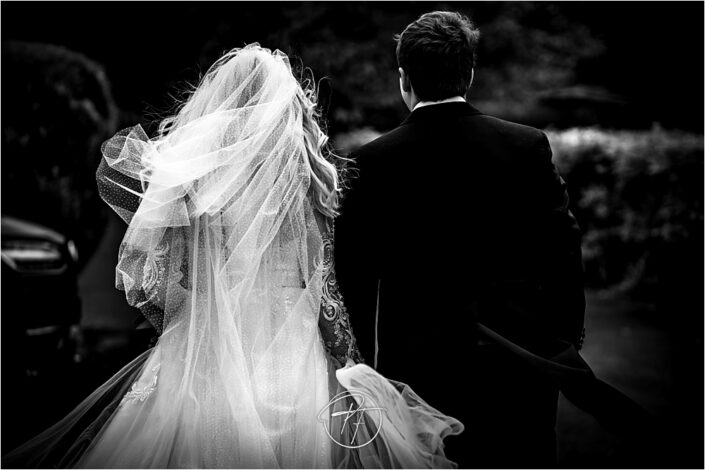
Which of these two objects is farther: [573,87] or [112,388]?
[573,87]

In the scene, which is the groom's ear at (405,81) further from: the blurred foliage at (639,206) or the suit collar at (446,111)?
the blurred foliage at (639,206)

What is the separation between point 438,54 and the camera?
8.34 feet

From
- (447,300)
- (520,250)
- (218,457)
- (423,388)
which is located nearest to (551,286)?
(520,250)

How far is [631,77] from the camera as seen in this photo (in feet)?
31.9

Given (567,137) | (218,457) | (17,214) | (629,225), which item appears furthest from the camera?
(567,137)

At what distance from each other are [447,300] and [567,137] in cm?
626

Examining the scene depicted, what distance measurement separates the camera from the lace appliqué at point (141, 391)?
8.14ft

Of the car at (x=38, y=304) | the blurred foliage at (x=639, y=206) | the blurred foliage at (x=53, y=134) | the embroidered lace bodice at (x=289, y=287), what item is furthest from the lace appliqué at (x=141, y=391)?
the blurred foliage at (x=639, y=206)

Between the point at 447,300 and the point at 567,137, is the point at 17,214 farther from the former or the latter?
the point at 567,137

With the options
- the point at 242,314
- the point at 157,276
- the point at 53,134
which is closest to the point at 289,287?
the point at 242,314

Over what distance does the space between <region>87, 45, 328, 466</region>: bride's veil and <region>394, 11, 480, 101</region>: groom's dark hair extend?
0.47 metres

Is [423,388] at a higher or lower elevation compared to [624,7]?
lower

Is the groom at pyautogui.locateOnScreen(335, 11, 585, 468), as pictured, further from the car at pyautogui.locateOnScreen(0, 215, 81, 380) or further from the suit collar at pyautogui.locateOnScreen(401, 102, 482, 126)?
the car at pyautogui.locateOnScreen(0, 215, 81, 380)

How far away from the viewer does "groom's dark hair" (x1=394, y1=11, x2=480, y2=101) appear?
254 centimetres
